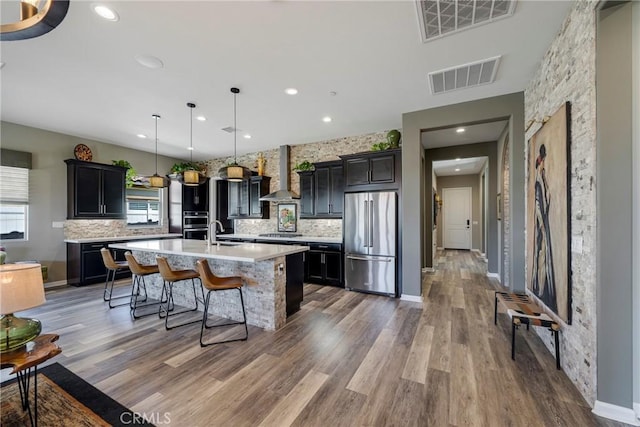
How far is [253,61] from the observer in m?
2.86

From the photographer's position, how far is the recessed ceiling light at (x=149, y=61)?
9.03ft

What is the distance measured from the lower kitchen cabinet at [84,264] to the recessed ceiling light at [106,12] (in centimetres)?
485

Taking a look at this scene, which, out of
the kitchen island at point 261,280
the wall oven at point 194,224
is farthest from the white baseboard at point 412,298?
the wall oven at point 194,224

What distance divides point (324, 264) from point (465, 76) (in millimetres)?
3857

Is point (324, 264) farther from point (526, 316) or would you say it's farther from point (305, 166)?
point (526, 316)

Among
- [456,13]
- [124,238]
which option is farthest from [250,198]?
[456,13]

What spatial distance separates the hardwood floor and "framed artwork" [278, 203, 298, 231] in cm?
299

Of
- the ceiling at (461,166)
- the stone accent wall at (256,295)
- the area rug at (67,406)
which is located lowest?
the area rug at (67,406)

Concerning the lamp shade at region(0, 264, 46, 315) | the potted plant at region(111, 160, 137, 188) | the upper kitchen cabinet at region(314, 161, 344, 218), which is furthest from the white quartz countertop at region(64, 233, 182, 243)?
the lamp shade at region(0, 264, 46, 315)

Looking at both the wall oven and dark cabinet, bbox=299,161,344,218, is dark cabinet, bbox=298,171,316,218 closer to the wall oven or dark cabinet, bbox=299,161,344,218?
dark cabinet, bbox=299,161,344,218

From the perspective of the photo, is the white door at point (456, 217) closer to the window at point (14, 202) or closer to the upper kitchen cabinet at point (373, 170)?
the upper kitchen cabinet at point (373, 170)

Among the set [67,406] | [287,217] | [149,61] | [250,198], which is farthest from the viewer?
[250,198]

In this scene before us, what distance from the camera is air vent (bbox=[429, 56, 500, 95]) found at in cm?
295

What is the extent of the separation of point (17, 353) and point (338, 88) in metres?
3.86
